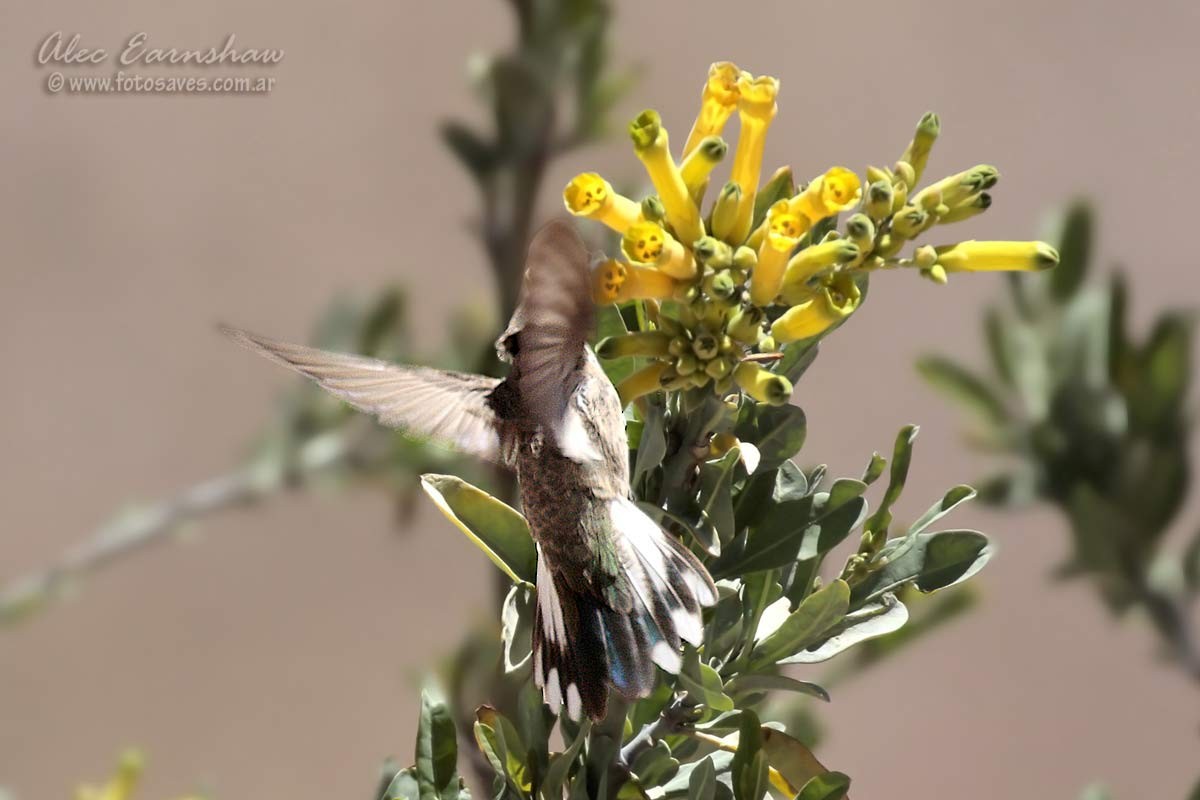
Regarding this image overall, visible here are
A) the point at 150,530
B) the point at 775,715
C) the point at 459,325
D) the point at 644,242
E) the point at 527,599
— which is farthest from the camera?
the point at 150,530

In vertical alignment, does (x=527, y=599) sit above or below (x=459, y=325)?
below

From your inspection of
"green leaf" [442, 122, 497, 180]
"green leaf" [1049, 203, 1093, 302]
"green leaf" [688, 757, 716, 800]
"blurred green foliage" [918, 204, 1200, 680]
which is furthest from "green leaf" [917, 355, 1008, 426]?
"green leaf" [688, 757, 716, 800]

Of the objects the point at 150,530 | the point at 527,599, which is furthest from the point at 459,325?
the point at 527,599

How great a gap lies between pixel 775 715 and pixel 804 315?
0.58m

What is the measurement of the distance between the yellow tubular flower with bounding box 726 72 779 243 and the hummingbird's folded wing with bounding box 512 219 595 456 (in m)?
0.09

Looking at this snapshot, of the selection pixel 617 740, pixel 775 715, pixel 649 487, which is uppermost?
pixel 649 487

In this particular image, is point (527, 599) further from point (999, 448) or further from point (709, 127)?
point (999, 448)

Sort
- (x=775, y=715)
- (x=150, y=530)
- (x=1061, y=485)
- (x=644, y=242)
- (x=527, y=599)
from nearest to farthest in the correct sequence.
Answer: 1. (x=644, y=242)
2. (x=527, y=599)
3. (x=775, y=715)
4. (x=1061, y=485)
5. (x=150, y=530)

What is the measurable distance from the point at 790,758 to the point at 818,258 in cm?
25

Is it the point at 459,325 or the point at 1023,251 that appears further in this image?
the point at 459,325

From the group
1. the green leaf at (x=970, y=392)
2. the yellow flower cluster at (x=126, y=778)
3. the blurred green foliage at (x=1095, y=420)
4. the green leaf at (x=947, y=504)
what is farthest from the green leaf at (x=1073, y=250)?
the yellow flower cluster at (x=126, y=778)

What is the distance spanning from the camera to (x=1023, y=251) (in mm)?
596

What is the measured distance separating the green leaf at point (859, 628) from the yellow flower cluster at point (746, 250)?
14 cm
